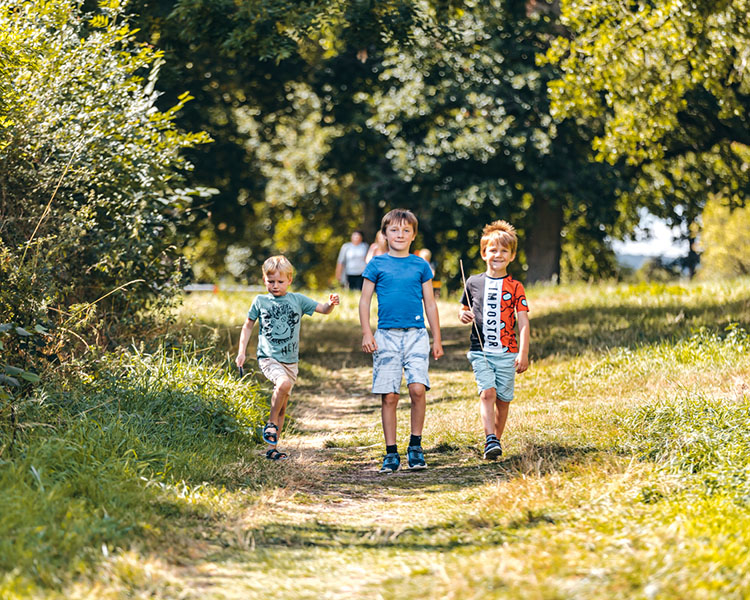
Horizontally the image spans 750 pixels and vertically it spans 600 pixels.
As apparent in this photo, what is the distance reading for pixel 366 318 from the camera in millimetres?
6523

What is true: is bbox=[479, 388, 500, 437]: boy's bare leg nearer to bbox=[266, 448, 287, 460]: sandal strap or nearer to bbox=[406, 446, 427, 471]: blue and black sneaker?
bbox=[406, 446, 427, 471]: blue and black sneaker

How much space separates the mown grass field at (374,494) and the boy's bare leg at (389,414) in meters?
0.32

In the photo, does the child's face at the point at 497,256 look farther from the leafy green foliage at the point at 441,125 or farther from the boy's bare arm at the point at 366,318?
the leafy green foliage at the point at 441,125

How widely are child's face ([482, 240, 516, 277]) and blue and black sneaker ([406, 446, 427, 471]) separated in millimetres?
1476

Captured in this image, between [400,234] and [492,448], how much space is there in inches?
65.8

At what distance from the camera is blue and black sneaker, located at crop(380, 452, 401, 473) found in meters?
6.36

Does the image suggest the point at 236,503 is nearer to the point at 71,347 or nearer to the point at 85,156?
the point at 71,347

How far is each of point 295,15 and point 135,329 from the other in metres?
4.89

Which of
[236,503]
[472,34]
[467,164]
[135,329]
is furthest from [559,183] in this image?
[236,503]

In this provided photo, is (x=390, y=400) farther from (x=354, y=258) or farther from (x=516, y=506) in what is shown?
(x=354, y=258)

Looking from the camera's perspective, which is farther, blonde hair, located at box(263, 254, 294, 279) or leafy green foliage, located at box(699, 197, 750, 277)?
leafy green foliage, located at box(699, 197, 750, 277)

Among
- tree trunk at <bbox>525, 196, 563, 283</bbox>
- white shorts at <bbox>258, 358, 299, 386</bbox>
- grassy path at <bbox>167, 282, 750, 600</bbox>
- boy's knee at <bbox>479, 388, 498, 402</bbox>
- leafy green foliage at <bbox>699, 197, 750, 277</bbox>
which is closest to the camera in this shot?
grassy path at <bbox>167, 282, 750, 600</bbox>

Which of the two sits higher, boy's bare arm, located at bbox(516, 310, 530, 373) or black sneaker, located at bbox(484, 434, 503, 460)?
boy's bare arm, located at bbox(516, 310, 530, 373)

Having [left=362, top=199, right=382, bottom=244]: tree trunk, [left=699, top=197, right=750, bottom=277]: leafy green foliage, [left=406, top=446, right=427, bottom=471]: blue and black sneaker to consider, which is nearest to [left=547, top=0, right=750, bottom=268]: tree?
[left=406, top=446, right=427, bottom=471]: blue and black sneaker
